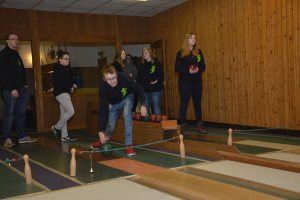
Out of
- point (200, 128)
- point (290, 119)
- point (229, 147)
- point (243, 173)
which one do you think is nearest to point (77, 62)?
point (200, 128)

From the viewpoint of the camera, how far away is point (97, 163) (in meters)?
4.31

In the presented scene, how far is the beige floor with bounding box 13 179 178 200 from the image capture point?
2.87m

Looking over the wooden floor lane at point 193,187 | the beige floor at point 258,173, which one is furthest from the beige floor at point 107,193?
the beige floor at point 258,173

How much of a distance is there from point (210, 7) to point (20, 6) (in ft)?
13.7

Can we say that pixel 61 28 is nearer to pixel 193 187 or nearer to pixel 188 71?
pixel 188 71

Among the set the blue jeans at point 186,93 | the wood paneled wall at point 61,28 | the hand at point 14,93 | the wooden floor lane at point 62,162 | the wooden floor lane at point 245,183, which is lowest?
the wooden floor lane at point 62,162

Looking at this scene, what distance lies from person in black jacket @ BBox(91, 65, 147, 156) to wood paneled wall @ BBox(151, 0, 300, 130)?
286cm

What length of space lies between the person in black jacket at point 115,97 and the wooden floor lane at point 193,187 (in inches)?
40.3

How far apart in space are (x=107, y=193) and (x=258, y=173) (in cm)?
144

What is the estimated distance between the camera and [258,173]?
3.43 meters

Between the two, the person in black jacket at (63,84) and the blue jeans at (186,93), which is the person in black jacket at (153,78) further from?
the person in black jacket at (63,84)

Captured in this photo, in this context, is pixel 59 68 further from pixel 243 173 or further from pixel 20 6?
pixel 243 173

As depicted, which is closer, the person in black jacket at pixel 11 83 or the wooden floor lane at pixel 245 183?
the wooden floor lane at pixel 245 183

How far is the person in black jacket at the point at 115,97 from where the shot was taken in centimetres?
432
